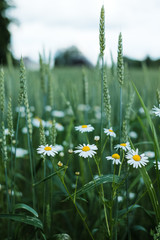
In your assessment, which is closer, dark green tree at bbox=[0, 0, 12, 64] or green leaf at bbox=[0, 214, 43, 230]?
green leaf at bbox=[0, 214, 43, 230]

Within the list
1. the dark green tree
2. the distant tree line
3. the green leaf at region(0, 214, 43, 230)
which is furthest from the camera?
the dark green tree

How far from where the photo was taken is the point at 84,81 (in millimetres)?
1021

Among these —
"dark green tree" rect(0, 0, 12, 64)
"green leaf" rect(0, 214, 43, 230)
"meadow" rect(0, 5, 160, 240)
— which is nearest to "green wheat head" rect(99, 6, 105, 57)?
"meadow" rect(0, 5, 160, 240)

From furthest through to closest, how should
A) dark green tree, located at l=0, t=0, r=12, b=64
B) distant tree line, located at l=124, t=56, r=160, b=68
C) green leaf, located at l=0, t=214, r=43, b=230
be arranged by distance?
dark green tree, located at l=0, t=0, r=12, b=64 < distant tree line, located at l=124, t=56, r=160, b=68 < green leaf, located at l=0, t=214, r=43, b=230

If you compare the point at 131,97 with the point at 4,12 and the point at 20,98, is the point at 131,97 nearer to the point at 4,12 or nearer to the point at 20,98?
the point at 20,98

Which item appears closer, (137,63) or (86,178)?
(86,178)

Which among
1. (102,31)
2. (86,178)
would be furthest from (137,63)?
(102,31)

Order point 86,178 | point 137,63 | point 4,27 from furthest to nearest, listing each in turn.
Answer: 1. point 4,27
2. point 137,63
3. point 86,178

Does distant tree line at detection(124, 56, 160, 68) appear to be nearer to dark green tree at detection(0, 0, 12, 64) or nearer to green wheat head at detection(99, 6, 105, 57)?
green wheat head at detection(99, 6, 105, 57)

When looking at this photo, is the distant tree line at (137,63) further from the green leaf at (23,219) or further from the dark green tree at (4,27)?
the dark green tree at (4,27)

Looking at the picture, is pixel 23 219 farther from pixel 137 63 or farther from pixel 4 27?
pixel 4 27

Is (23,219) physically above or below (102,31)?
below

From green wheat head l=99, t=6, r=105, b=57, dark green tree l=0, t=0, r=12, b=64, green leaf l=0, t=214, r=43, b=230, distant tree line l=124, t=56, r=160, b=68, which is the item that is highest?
dark green tree l=0, t=0, r=12, b=64

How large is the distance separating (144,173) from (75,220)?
377 millimetres
